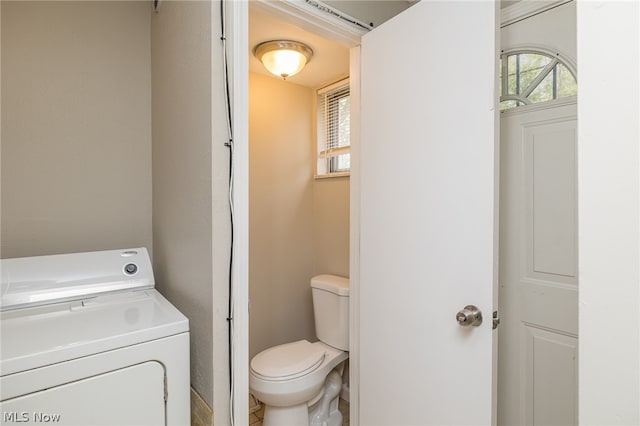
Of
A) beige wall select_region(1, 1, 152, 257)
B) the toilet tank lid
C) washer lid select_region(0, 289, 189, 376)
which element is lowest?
the toilet tank lid

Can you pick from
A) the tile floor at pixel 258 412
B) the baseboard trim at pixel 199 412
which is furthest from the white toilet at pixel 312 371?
the baseboard trim at pixel 199 412

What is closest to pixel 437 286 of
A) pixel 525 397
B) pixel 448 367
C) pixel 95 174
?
pixel 448 367

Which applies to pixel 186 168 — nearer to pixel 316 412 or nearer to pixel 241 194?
pixel 241 194

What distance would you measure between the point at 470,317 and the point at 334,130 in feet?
5.91

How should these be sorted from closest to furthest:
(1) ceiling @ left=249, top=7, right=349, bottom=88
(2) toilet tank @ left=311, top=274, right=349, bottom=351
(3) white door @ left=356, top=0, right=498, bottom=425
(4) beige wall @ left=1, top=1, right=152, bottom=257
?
(3) white door @ left=356, top=0, right=498, bottom=425 < (4) beige wall @ left=1, top=1, right=152, bottom=257 < (1) ceiling @ left=249, top=7, right=349, bottom=88 < (2) toilet tank @ left=311, top=274, right=349, bottom=351

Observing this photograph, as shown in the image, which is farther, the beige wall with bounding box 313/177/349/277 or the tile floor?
the beige wall with bounding box 313/177/349/277

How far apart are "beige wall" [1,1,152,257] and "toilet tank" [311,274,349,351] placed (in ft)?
3.58

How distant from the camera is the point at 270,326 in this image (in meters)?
2.44

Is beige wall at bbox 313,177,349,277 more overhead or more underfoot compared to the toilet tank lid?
more overhead

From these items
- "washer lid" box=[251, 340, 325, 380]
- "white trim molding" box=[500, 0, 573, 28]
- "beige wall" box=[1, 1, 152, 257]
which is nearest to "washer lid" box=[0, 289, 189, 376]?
"beige wall" box=[1, 1, 152, 257]

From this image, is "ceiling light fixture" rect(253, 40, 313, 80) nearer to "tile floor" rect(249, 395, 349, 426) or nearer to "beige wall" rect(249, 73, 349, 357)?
"beige wall" rect(249, 73, 349, 357)

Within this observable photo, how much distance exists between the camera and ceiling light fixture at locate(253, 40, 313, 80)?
6.25 feet

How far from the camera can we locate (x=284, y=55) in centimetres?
191

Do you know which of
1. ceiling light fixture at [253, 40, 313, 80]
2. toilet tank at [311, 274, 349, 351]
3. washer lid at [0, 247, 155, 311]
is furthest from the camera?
toilet tank at [311, 274, 349, 351]
